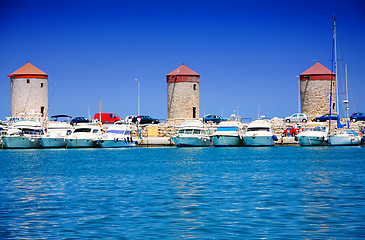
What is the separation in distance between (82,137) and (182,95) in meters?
17.6

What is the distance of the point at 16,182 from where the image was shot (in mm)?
23562

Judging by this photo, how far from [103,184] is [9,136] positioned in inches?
1144

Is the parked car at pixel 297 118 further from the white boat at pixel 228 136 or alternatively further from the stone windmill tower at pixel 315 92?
the white boat at pixel 228 136

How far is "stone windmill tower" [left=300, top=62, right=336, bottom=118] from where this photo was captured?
65812 millimetres

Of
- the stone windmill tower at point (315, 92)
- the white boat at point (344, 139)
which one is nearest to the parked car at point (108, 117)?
the stone windmill tower at point (315, 92)

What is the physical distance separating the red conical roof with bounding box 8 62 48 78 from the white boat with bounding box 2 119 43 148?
14.6 m

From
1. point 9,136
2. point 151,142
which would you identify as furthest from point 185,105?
point 9,136

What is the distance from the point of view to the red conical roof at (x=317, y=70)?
6681 centimetres

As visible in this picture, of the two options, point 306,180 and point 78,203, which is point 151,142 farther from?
point 78,203

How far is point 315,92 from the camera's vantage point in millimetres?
66375

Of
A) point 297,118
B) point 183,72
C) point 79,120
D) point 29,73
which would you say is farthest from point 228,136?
point 29,73

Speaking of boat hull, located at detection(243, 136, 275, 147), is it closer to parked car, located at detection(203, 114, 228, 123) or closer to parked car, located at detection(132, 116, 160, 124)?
parked car, located at detection(203, 114, 228, 123)

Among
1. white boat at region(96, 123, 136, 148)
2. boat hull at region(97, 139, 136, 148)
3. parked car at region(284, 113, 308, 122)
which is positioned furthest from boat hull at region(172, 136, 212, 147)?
parked car at region(284, 113, 308, 122)

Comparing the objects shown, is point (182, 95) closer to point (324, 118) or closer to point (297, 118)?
point (297, 118)
